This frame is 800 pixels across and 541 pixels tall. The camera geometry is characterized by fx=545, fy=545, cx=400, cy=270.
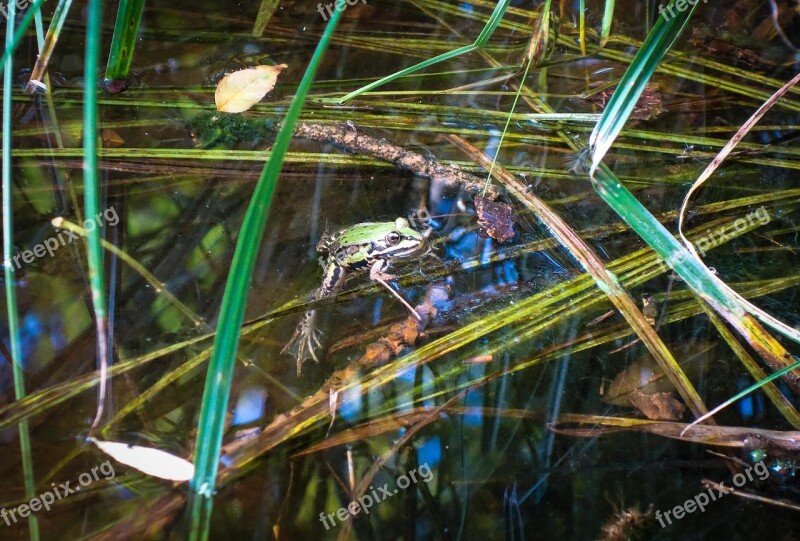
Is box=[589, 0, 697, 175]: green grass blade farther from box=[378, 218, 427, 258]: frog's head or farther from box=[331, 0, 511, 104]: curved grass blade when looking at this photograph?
box=[378, 218, 427, 258]: frog's head

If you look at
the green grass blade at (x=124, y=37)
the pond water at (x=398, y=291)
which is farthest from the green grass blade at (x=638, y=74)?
the green grass blade at (x=124, y=37)

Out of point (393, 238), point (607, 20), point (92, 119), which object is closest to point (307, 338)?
point (393, 238)

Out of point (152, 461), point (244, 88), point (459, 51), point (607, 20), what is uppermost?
point (244, 88)

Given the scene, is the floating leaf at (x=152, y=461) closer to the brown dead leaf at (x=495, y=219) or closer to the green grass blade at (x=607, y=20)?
the brown dead leaf at (x=495, y=219)

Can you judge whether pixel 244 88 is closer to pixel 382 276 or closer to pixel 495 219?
pixel 382 276

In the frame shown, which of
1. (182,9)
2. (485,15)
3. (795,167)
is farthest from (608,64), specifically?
(182,9)
